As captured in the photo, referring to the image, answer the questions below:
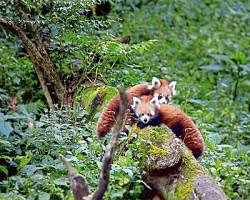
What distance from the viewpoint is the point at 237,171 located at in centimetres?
609

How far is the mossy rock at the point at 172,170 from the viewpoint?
16.6 ft

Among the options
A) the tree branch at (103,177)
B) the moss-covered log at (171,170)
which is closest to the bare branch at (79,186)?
the tree branch at (103,177)

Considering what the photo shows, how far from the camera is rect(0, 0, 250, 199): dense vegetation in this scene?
17.9ft

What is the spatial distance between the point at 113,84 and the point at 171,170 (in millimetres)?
2091

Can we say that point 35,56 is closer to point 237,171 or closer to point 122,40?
point 122,40

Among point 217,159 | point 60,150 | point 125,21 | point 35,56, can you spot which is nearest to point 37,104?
point 35,56

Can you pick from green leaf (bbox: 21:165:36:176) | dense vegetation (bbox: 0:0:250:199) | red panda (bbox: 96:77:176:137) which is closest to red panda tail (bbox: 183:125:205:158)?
dense vegetation (bbox: 0:0:250:199)

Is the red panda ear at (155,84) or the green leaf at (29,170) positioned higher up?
the red panda ear at (155,84)

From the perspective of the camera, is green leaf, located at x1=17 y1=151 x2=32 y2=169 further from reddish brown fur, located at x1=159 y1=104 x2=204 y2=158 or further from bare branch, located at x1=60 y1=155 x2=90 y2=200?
bare branch, located at x1=60 y1=155 x2=90 y2=200

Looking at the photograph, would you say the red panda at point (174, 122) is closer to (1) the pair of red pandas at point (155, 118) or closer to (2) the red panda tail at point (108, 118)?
(1) the pair of red pandas at point (155, 118)

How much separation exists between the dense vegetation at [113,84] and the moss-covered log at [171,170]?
0.11m

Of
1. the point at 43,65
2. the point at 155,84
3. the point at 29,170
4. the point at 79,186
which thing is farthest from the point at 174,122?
the point at 79,186

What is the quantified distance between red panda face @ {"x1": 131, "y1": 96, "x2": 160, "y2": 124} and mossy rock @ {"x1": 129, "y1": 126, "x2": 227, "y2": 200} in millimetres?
382

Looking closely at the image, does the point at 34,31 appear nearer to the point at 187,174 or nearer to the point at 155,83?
the point at 155,83
